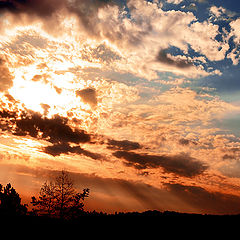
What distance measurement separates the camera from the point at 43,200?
46.3 meters

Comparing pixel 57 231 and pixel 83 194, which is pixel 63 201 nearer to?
pixel 83 194

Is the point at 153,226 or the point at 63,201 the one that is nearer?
the point at 153,226

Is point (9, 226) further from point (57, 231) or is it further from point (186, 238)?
point (186, 238)

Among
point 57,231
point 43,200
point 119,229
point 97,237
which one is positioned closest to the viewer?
point 97,237

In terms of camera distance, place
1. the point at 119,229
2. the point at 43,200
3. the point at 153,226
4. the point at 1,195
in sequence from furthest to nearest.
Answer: the point at 1,195, the point at 43,200, the point at 153,226, the point at 119,229

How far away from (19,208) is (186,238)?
5363cm

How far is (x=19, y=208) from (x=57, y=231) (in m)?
44.5

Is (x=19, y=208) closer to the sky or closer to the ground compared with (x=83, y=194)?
closer to the ground

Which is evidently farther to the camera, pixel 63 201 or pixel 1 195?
pixel 1 195

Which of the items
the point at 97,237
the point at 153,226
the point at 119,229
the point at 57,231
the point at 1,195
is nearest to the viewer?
the point at 97,237

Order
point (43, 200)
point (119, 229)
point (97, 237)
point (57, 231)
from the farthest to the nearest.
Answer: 1. point (43, 200)
2. point (119, 229)
3. point (57, 231)
4. point (97, 237)

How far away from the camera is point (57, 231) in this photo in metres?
26.4

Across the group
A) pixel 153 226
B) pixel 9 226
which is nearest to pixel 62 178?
pixel 9 226

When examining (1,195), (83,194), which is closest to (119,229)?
(83,194)
